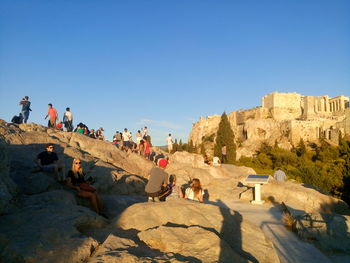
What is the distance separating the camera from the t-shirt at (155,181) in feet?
27.4

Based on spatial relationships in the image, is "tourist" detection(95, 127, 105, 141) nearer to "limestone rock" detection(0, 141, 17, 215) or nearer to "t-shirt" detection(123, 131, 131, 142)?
"t-shirt" detection(123, 131, 131, 142)

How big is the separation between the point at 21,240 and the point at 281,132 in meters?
61.6

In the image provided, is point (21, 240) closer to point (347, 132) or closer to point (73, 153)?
point (73, 153)

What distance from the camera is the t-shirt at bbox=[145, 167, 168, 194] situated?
27.4 ft

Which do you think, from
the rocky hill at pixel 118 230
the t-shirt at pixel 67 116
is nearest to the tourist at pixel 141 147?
the t-shirt at pixel 67 116

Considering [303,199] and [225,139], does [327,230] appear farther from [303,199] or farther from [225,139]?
[225,139]

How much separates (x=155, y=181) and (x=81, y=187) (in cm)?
195

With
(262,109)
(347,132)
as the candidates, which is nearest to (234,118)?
(262,109)

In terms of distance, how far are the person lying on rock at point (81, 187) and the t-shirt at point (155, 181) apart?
1.36 m

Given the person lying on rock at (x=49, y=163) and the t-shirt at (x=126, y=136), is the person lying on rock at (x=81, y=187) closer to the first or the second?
the person lying on rock at (x=49, y=163)

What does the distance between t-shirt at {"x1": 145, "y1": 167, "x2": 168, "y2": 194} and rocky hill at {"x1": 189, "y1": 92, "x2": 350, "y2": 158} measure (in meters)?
50.8

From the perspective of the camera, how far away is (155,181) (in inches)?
332

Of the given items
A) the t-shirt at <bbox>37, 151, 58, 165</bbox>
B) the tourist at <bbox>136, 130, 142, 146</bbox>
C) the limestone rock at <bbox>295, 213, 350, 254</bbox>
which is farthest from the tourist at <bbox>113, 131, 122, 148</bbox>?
the limestone rock at <bbox>295, 213, 350, 254</bbox>

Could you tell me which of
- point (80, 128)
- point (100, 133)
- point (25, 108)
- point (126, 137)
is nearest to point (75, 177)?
point (25, 108)
